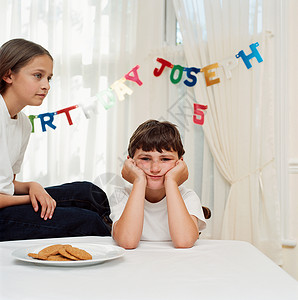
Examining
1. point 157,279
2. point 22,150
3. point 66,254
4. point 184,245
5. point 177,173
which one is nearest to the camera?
point 157,279

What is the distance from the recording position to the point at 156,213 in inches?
55.4

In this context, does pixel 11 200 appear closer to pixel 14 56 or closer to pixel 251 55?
pixel 14 56

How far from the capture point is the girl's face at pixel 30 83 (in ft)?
5.59

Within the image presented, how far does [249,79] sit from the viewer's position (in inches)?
94.9

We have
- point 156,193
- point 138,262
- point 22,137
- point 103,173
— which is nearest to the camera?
point 138,262

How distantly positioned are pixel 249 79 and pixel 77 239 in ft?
5.33

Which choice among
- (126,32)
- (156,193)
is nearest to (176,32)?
(126,32)

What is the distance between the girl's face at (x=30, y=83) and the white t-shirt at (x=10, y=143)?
0.25 ft

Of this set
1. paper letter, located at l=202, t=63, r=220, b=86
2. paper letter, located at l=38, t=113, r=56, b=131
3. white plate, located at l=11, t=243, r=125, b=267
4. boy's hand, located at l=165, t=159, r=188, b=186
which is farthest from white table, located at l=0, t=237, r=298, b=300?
paper letter, located at l=38, t=113, r=56, b=131

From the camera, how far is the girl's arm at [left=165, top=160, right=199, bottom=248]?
1.09 metres

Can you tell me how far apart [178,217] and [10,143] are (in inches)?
34.0

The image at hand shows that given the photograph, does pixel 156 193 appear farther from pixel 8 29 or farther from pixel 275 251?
pixel 8 29

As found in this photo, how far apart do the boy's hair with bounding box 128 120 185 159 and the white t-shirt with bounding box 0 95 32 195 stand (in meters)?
0.50

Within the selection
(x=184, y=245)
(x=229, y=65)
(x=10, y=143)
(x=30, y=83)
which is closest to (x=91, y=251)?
(x=184, y=245)
